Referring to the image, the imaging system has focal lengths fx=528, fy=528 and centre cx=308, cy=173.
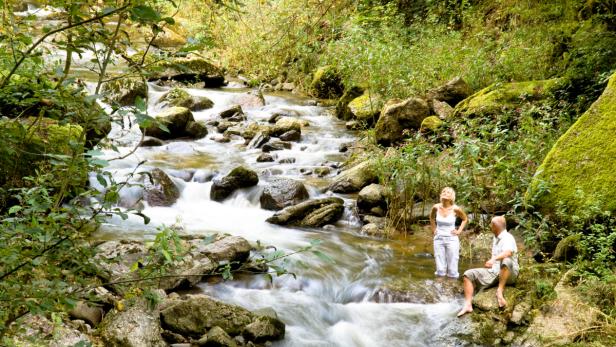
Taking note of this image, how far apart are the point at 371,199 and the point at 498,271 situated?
10.9 ft

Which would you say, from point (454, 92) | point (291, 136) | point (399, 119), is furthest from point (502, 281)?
point (291, 136)

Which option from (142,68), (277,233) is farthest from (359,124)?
(142,68)

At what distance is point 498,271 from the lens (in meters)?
5.88

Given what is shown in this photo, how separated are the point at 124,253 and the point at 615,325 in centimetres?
496

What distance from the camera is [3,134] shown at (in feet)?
6.75

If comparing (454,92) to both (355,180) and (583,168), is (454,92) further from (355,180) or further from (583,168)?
(583,168)

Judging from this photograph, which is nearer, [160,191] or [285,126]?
[160,191]

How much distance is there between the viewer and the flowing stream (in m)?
5.70

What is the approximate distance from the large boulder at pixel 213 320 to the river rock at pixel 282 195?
424cm

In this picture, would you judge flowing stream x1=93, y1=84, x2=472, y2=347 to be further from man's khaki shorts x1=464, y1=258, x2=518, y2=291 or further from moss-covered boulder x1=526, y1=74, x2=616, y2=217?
moss-covered boulder x1=526, y1=74, x2=616, y2=217

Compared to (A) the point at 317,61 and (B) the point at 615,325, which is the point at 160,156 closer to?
(A) the point at 317,61

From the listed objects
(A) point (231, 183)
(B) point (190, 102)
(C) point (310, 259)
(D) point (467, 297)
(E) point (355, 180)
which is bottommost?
(D) point (467, 297)

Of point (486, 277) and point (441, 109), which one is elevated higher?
point (441, 109)

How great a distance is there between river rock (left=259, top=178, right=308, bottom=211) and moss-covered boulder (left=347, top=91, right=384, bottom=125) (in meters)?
3.73
